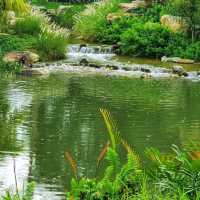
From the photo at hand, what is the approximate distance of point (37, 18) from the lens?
96.6 ft

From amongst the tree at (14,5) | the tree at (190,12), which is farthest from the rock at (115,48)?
the tree at (14,5)

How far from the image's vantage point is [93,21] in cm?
3316

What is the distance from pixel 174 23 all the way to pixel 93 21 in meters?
3.98

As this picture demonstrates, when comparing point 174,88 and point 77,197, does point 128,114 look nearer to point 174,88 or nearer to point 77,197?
point 174,88

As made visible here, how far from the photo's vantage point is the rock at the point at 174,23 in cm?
3061

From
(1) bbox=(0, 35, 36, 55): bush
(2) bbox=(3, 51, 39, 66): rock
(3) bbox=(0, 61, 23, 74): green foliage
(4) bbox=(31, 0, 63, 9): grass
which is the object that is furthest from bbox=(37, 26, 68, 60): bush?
(4) bbox=(31, 0, 63, 9): grass

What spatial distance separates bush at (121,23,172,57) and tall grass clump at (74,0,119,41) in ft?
7.76

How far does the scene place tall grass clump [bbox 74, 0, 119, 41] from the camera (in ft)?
107

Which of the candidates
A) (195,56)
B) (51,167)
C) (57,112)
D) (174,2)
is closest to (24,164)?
(51,167)

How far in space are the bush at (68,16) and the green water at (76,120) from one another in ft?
49.3

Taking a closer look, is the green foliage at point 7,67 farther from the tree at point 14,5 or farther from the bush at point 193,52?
the bush at point 193,52

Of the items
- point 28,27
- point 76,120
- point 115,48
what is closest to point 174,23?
point 115,48

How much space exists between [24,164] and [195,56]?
17262mm

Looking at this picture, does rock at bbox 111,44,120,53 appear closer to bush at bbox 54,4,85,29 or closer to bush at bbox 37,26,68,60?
bush at bbox 37,26,68,60
